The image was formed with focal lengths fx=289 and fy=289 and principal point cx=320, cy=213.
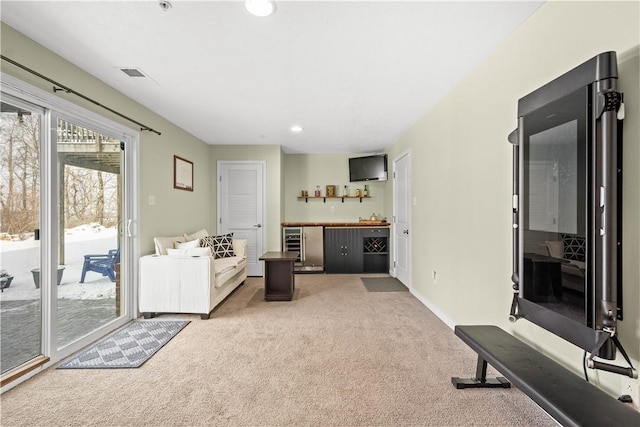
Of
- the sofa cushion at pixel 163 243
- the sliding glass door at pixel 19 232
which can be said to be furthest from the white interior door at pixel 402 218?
the sliding glass door at pixel 19 232

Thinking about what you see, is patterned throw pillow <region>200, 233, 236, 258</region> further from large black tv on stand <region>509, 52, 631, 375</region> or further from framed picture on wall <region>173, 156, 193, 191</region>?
large black tv on stand <region>509, 52, 631, 375</region>

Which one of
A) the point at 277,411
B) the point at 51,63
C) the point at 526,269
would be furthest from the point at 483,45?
the point at 51,63

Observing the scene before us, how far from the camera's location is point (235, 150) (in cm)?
531

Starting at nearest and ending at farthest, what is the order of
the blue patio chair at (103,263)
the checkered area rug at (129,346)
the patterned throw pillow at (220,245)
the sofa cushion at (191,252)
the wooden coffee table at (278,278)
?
the checkered area rug at (129,346) < the blue patio chair at (103,263) < the sofa cushion at (191,252) < the wooden coffee table at (278,278) < the patterned throw pillow at (220,245)

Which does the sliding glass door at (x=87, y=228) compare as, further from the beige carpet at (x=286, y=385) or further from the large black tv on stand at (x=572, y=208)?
the large black tv on stand at (x=572, y=208)

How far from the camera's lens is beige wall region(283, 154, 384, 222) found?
241 inches

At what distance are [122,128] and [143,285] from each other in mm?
1689

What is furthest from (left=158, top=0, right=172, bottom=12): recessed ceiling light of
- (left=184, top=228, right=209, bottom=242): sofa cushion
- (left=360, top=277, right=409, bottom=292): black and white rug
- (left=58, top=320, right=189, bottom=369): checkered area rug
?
(left=360, top=277, right=409, bottom=292): black and white rug

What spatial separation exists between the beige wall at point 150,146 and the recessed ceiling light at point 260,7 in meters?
1.65

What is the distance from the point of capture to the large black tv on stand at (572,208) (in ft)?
4.04

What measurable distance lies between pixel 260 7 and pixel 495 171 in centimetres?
195

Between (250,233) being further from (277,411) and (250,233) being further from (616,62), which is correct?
(616,62)

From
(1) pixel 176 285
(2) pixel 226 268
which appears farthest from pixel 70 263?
(2) pixel 226 268

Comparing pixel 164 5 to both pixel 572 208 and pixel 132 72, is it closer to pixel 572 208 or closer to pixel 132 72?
pixel 132 72
